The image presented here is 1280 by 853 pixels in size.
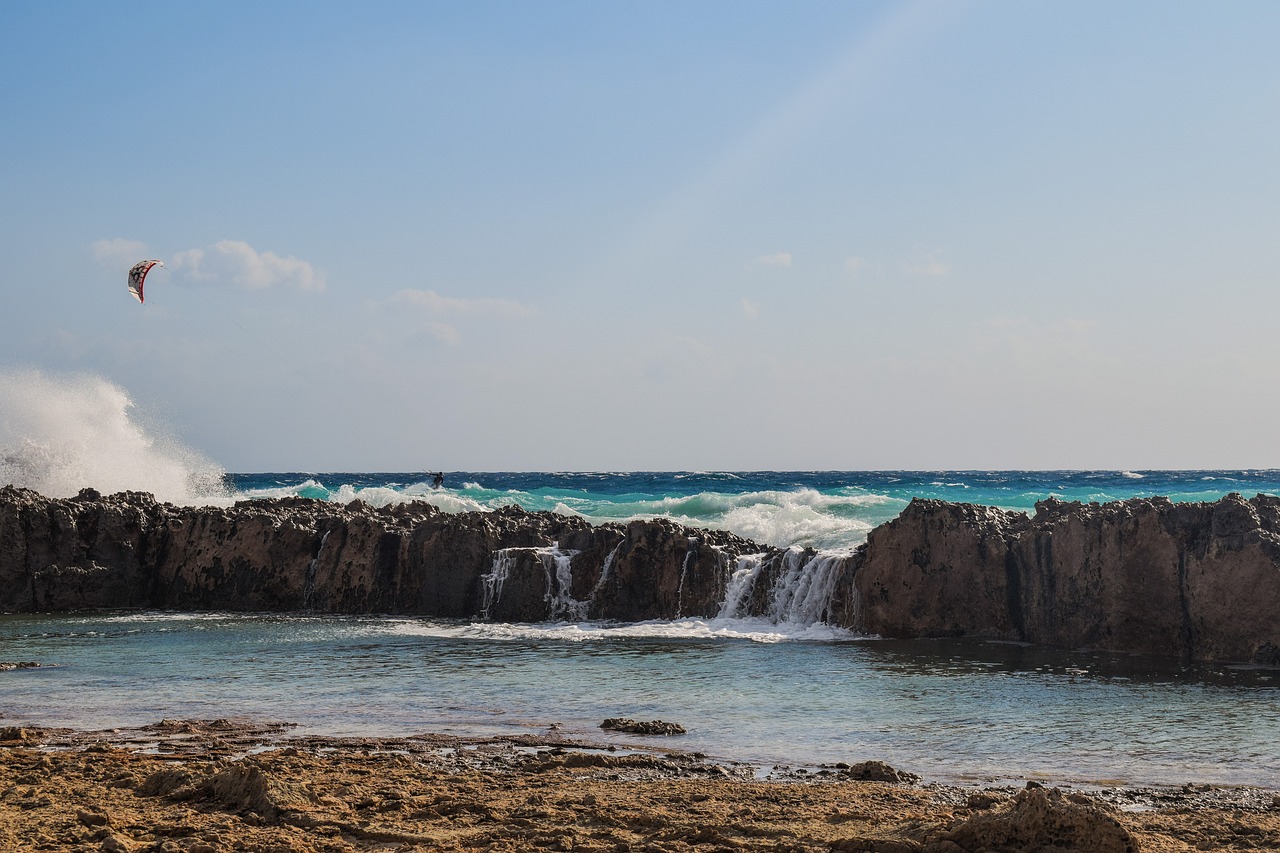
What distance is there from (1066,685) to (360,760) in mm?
7423

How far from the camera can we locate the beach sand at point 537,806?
5.55 metres

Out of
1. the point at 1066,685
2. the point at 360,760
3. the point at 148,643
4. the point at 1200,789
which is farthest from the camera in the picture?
the point at 148,643

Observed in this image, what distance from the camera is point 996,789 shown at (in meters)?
7.02

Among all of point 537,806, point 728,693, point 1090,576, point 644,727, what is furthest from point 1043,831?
point 1090,576

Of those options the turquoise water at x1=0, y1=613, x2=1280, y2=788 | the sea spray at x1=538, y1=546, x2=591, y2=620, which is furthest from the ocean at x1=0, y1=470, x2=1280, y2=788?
the sea spray at x1=538, y1=546, x2=591, y2=620

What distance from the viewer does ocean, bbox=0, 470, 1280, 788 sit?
838cm

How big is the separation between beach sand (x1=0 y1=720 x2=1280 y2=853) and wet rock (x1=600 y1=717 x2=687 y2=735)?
0.76 metres

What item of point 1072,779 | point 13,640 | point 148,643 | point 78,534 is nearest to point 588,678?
point 1072,779

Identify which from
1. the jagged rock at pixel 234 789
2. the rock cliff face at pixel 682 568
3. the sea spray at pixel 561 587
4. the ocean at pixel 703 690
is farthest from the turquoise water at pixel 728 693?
the jagged rock at pixel 234 789

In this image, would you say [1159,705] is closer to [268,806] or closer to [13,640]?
[268,806]

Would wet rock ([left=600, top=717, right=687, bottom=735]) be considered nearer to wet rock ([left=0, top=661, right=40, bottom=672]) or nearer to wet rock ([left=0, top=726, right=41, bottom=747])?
wet rock ([left=0, top=726, right=41, bottom=747])

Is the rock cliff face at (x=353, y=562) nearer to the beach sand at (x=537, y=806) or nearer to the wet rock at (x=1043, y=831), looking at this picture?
the beach sand at (x=537, y=806)

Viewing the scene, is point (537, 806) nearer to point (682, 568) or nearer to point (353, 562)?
point (682, 568)

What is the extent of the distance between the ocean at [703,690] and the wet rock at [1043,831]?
2.00 m
